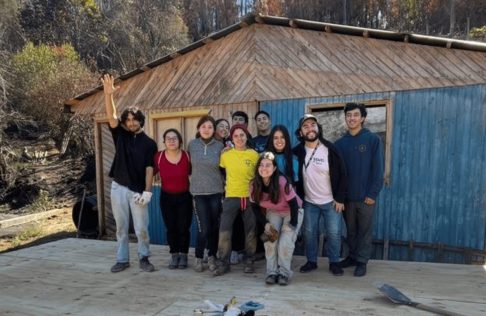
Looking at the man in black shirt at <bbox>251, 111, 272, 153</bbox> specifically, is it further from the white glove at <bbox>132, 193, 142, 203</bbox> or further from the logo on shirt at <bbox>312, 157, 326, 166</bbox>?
the white glove at <bbox>132, 193, 142, 203</bbox>

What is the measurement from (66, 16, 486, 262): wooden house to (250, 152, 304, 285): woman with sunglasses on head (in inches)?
93.4

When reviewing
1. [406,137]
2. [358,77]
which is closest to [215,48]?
[358,77]

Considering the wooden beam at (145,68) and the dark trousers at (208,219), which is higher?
the wooden beam at (145,68)

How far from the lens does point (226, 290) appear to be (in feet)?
11.4

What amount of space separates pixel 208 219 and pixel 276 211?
2.51 feet

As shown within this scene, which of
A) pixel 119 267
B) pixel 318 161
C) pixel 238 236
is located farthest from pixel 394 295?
pixel 119 267

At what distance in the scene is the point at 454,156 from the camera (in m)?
4.89

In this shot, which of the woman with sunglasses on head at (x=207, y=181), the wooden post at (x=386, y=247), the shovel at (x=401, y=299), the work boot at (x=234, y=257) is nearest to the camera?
the shovel at (x=401, y=299)

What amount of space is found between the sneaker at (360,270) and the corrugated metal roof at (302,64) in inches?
103

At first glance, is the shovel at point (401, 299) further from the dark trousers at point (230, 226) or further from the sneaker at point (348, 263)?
the dark trousers at point (230, 226)

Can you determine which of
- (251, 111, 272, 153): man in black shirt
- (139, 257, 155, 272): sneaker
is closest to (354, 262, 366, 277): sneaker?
(251, 111, 272, 153): man in black shirt

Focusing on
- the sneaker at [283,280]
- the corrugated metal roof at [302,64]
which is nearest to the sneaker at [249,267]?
the sneaker at [283,280]

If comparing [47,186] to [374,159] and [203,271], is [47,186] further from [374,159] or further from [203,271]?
[374,159]

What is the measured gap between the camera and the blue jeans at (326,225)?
147 inches
